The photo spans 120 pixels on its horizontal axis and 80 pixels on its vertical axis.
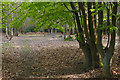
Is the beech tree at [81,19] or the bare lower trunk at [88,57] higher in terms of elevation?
the beech tree at [81,19]

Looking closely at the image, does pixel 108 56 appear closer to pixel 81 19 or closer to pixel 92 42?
pixel 92 42

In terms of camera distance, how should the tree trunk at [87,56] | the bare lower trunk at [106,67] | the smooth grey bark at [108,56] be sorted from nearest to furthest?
the smooth grey bark at [108,56] → the bare lower trunk at [106,67] → the tree trunk at [87,56]

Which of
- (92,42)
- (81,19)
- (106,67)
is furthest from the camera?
(81,19)

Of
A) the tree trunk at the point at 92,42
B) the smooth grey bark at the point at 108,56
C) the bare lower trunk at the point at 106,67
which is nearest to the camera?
the smooth grey bark at the point at 108,56

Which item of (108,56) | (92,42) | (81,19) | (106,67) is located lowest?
(106,67)

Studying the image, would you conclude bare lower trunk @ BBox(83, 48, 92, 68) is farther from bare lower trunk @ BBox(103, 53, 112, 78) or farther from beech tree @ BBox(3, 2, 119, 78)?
bare lower trunk @ BBox(103, 53, 112, 78)

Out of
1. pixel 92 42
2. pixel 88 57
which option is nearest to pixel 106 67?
pixel 92 42

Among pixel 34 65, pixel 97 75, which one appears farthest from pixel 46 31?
pixel 97 75

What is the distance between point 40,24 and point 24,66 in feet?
8.46

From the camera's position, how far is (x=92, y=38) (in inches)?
242

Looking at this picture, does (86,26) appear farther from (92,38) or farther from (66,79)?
(66,79)

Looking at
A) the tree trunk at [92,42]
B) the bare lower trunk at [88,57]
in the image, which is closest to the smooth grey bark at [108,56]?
the tree trunk at [92,42]

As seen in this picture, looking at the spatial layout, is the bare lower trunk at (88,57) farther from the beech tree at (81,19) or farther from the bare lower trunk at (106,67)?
the bare lower trunk at (106,67)

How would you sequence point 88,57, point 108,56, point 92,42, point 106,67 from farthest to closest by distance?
1. point 88,57
2. point 92,42
3. point 106,67
4. point 108,56
